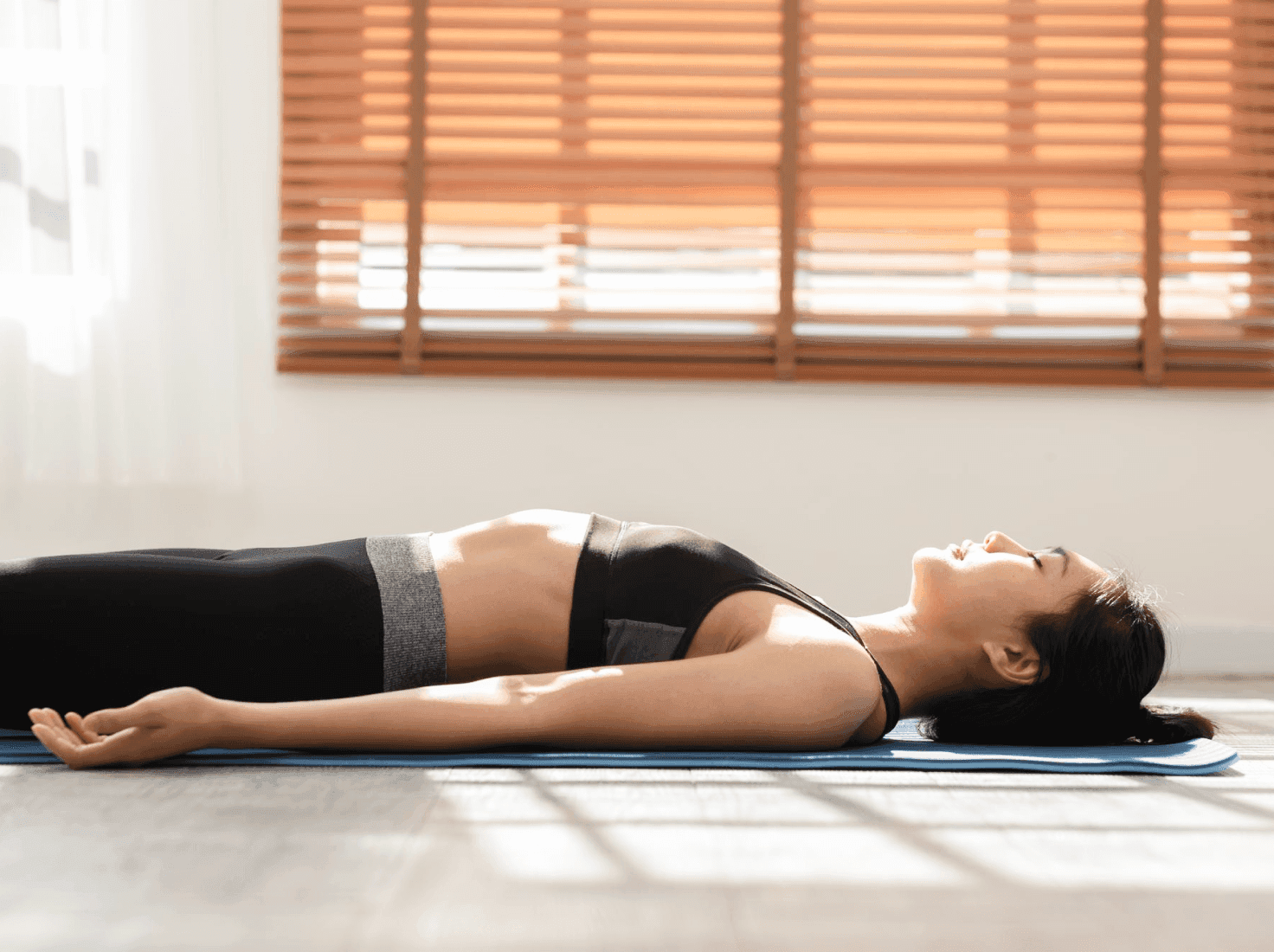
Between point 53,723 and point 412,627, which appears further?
point 412,627

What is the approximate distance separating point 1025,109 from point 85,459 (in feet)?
8.40

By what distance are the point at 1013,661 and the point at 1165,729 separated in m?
0.25

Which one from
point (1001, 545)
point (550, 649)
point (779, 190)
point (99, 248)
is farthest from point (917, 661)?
point (99, 248)

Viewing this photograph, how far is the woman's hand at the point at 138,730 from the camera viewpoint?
1.12 meters

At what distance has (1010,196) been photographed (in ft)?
8.55

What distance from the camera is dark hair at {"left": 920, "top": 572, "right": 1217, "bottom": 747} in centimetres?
139

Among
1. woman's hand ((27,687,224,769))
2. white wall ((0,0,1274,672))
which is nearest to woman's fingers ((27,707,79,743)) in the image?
woman's hand ((27,687,224,769))

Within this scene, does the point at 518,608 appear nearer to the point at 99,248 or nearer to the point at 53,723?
the point at 53,723

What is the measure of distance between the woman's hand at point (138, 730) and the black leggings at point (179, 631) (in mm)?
119

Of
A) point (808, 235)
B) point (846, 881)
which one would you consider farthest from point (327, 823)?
point (808, 235)

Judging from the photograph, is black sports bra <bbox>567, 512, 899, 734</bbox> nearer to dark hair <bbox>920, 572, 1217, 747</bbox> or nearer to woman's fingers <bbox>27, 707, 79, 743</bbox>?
dark hair <bbox>920, 572, 1217, 747</bbox>

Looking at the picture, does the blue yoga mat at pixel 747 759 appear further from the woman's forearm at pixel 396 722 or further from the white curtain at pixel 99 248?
the white curtain at pixel 99 248

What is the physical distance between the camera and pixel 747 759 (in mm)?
1242

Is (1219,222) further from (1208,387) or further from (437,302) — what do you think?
(437,302)
